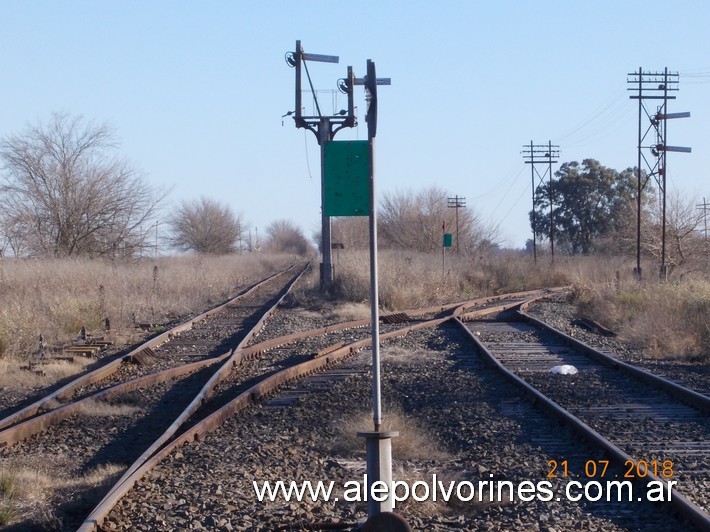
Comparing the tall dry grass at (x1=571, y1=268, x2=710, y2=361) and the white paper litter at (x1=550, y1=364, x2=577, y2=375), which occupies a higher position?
the tall dry grass at (x1=571, y1=268, x2=710, y2=361)

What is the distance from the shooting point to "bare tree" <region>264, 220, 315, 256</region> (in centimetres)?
15624

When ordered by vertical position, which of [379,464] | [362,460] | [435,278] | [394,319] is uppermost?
[435,278]

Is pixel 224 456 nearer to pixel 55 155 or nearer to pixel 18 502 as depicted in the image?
pixel 18 502

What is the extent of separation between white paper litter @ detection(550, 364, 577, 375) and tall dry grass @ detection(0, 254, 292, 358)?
933cm

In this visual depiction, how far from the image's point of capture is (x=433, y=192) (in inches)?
2825

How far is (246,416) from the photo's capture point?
10.3 m

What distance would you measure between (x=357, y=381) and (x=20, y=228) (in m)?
28.2

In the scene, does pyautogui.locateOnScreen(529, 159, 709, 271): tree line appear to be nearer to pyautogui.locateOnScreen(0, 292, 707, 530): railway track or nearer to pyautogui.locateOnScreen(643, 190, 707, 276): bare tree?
pyautogui.locateOnScreen(643, 190, 707, 276): bare tree

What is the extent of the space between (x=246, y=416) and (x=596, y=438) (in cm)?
402

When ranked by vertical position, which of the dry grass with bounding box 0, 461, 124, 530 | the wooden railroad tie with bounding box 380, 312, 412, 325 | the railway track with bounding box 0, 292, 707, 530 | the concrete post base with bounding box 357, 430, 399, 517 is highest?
the concrete post base with bounding box 357, 430, 399, 517

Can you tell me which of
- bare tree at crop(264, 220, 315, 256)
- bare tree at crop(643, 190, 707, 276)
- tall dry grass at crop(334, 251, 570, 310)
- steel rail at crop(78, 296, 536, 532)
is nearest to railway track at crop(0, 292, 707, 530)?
steel rail at crop(78, 296, 536, 532)

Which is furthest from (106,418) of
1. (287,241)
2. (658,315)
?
(287,241)
